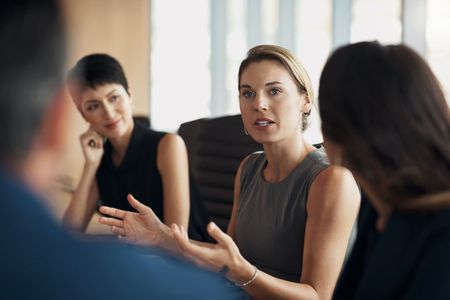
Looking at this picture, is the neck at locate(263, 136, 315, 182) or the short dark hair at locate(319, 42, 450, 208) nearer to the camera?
the short dark hair at locate(319, 42, 450, 208)

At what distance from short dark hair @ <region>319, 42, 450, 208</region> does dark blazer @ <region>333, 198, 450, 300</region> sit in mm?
39

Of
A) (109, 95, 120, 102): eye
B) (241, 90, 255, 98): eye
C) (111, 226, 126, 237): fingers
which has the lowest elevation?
(111, 226, 126, 237): fingers

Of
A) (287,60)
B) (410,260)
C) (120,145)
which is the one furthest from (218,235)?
(120,145)

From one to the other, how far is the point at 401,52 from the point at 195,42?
11.3 ft

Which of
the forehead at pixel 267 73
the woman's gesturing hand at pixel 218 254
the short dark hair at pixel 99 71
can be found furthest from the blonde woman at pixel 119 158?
the woman's gesturing hand at pixel 218 254

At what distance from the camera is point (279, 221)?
6.53 ft

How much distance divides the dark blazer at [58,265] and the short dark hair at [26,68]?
0.19 ft

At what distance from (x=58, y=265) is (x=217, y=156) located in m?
2.08

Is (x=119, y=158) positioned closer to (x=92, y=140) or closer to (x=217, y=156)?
(x=92, y=140)

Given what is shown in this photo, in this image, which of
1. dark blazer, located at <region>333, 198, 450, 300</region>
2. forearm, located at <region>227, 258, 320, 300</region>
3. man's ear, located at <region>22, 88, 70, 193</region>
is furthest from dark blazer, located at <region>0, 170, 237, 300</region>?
forearm, located at <region>227, 258, 320, 300</region>

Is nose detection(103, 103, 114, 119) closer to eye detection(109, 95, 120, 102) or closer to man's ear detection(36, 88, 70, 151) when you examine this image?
eye detection(109, 95, 120, 102)

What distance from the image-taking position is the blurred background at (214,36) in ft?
10.6

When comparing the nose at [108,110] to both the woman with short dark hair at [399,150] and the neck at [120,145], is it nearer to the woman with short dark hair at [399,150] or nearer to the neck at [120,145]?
the neck at [120,145]

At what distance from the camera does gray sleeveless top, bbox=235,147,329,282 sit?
6.39ft
